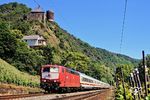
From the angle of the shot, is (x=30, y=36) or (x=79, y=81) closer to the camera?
(x=79, y=81)

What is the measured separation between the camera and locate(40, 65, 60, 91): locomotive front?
170 ft

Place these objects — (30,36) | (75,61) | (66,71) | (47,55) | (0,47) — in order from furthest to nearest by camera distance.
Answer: (30,36)
(75,61)
(47,55)
(0,47)
(66,71)

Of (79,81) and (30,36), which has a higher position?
(30,36)

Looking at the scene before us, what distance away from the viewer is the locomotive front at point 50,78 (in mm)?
51875

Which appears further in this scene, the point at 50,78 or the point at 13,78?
the point at 13,78

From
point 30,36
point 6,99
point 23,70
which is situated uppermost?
point 30,36

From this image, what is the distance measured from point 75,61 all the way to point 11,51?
53322mm

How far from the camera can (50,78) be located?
52.1m

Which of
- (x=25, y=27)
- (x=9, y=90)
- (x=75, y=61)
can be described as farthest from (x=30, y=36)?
(x=9, y=90)

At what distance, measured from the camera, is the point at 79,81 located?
70.6 metres

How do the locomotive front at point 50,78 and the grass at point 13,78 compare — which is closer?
the locomotive front at point 50,78

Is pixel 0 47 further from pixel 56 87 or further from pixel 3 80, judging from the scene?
pixel 56 87

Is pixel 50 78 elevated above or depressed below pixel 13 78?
below

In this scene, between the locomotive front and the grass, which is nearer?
the locomotive front
